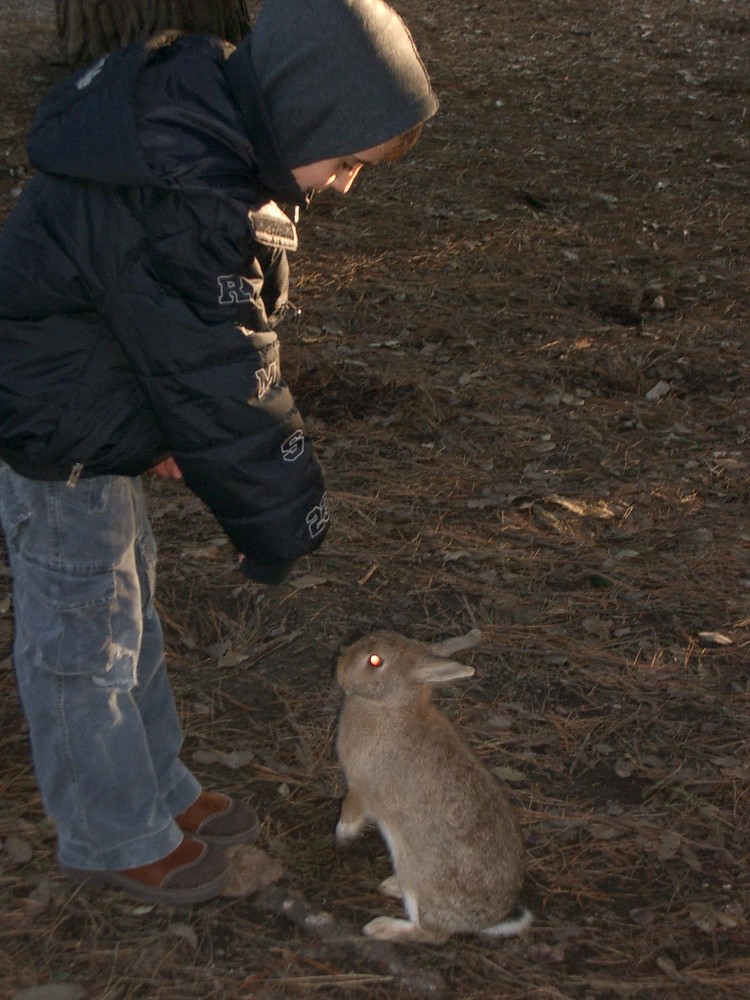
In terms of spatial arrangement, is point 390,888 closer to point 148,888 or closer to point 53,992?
point 148,888

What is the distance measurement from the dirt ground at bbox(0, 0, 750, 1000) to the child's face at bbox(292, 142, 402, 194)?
204cm

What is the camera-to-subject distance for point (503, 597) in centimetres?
461

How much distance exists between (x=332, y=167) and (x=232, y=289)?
0.41 meters

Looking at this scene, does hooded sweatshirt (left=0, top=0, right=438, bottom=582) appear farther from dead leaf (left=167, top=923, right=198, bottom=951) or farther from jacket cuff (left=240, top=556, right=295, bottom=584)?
dead leaf (left=167, top=923, right=198, bottom=951)

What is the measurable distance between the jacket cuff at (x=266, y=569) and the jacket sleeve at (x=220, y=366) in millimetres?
48

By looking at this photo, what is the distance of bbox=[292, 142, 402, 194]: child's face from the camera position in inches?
103

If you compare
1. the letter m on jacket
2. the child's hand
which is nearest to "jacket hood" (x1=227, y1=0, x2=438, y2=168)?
the letter m on jacket

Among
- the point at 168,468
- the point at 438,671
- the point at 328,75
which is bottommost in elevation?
the point at 438,671

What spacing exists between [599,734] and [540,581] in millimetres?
911

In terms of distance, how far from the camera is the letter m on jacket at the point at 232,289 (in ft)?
8.22

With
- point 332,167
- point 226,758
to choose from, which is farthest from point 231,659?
point 332,167

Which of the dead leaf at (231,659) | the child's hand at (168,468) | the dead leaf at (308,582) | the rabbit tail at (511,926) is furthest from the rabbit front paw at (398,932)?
the dead leaf at (308,582)

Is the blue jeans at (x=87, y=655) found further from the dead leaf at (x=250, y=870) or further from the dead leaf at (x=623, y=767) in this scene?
the dead leaf at (x=623, y=767)

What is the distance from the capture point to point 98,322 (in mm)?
2650
